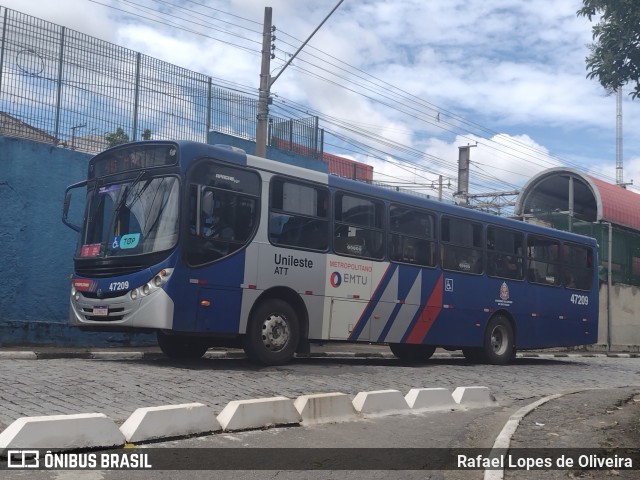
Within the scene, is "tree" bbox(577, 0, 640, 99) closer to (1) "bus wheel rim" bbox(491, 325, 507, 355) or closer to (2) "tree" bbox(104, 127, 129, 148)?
(1) "bus wheel rim" bbox(491, 325, 507, 355)

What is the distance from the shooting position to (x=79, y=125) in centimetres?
1525

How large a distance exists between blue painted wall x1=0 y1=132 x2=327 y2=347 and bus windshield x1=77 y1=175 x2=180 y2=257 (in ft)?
13.2

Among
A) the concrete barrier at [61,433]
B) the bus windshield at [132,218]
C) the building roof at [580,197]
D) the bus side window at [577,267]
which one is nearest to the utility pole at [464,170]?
the building roof at [580,197]

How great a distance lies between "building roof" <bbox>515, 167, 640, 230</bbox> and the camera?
2998 cm

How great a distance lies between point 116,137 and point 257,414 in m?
10.3

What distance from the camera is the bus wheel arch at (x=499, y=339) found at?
49.2 ft

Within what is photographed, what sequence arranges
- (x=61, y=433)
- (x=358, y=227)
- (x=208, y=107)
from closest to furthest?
(x=61, y=433)
(x=358, y=227)
(x=208, y=107)

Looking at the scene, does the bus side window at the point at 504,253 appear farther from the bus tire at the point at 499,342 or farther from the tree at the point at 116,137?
the tree at the point at 116,137

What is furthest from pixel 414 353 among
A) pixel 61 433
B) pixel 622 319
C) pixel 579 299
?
pixel 622 319

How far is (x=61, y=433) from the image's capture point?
17.6ft

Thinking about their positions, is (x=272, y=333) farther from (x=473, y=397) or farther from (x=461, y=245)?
(x=461, y=245)

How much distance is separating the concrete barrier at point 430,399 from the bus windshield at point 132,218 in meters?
3.69

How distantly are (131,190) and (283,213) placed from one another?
7.35 ft

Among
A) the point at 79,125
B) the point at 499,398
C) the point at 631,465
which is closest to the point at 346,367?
the point at 499,398
